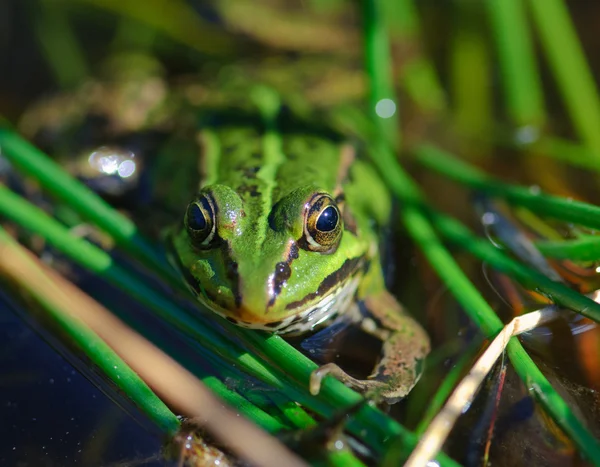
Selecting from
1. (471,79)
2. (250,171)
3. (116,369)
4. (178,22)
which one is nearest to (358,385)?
(116,369)

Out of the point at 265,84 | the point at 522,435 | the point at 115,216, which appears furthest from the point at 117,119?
the point at 522,435

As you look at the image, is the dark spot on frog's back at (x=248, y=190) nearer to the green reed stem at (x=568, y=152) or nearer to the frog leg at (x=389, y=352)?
the frog leg at (x=389, y=352)

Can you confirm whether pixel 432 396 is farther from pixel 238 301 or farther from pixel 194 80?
pixel 194 80

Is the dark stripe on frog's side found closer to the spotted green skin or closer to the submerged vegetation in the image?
the spotted green skin

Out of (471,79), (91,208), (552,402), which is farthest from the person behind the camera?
(471,79)

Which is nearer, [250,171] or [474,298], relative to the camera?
[474,298]

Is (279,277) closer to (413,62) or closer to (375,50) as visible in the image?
(375,50)
